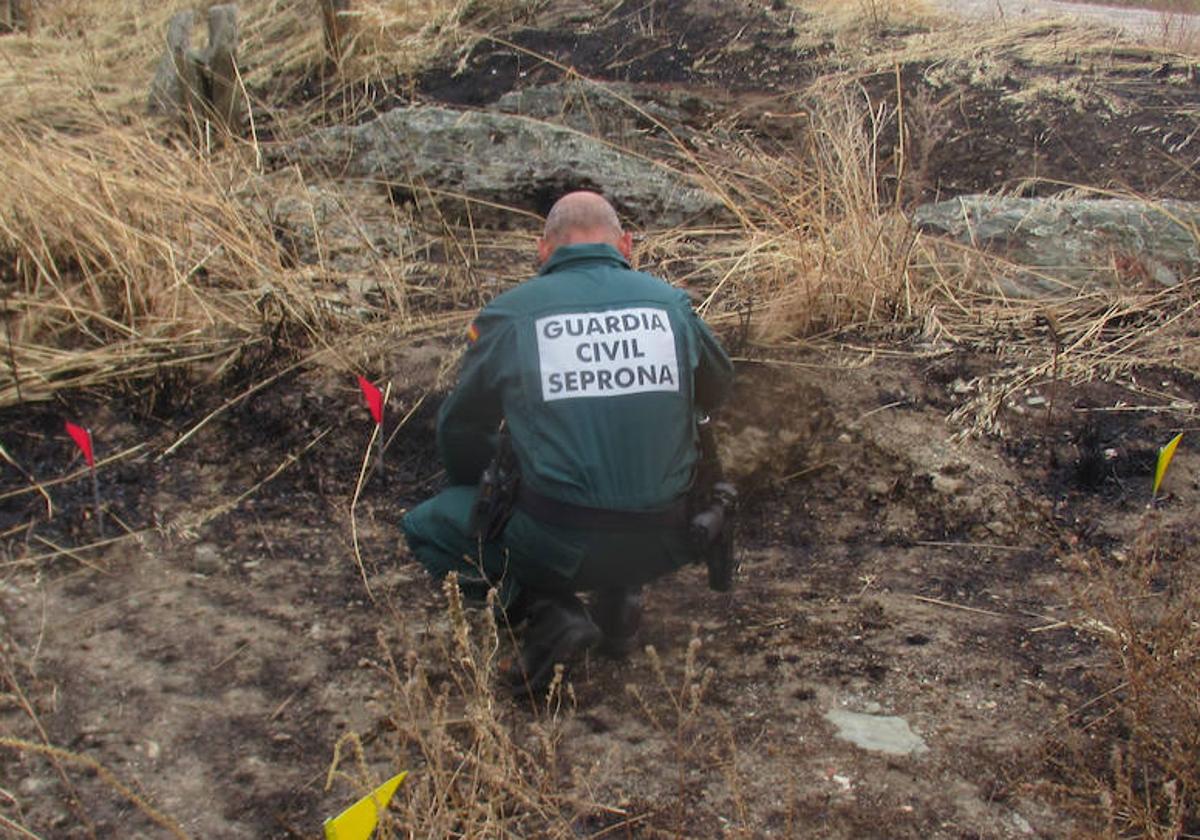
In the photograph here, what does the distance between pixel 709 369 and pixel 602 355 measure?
394mm

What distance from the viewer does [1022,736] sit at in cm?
270

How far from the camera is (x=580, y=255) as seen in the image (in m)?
3.05

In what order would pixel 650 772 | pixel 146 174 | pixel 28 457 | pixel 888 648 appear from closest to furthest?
1. pixel 650 772
2. pixel 888 648
3. pixel 28 457
4. pixel 146 174

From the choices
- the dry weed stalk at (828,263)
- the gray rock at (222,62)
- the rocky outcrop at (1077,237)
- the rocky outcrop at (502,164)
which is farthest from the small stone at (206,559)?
the gray rock at (222,62)

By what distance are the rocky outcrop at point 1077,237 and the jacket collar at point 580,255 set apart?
1.74 meters

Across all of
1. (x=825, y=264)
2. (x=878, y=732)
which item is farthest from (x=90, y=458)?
(x=825, y=264)

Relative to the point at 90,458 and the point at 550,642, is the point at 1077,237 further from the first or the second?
the point at 90,458

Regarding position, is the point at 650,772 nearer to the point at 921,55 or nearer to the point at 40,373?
the point at 40,373

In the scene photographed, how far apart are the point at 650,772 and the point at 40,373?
104 inches

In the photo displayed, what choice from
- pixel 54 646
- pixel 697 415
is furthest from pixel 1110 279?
pixel 54 646

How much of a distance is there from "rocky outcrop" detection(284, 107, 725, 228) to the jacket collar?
2154 mm

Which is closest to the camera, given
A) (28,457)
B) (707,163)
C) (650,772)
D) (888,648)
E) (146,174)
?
(650,772)

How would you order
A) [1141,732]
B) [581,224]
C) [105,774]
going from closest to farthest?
[105,774]
[1141,732]
[581,224]

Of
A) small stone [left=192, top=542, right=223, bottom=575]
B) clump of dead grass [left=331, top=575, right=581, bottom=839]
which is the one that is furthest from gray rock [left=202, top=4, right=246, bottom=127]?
clump of dead grass [left=331, top=575, right=581, bottom=839]
